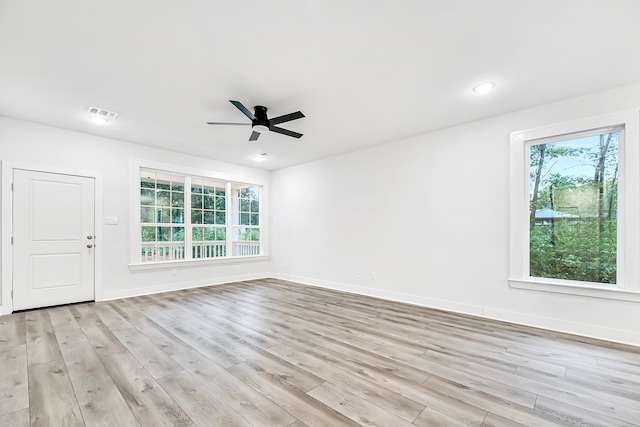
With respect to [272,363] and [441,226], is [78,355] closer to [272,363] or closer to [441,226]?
[272,363]

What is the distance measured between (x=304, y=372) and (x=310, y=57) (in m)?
2.68

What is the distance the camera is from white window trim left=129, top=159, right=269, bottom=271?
499 cm

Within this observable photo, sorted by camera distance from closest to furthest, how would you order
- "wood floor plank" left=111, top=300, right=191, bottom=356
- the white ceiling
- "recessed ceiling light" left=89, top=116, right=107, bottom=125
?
1. the white ceiling
2. "wood floor plank" left=111, top=300, right=191, bottom=356
3. "recessed ceiling light" left=89, top=116, right=107, bottom=125

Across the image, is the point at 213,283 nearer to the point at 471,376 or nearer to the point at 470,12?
the point at 471,376

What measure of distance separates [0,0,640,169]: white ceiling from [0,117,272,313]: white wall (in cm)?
35

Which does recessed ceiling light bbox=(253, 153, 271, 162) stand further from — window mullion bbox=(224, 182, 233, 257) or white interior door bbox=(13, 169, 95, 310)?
white interior door bbox=(13, 169, 95, 310)

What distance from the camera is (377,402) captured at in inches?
73.9

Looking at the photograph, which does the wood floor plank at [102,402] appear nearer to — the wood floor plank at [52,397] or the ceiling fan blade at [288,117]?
the wood floor plank at [52,397]

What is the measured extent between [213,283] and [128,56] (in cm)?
452

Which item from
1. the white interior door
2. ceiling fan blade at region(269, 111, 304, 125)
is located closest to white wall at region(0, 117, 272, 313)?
the white interior door

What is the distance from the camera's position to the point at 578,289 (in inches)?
125

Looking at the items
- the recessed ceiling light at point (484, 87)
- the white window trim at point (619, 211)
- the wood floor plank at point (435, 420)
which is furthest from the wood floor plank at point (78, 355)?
the white window trim at point (619, 211)

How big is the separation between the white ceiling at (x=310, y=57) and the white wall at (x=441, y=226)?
47cm

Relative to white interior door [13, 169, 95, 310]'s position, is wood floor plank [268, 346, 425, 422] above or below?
below
